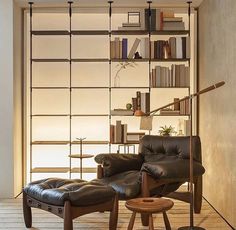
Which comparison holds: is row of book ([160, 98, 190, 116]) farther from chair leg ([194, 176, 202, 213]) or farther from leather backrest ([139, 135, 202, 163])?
chair leg ([194, 176, 202, 213])

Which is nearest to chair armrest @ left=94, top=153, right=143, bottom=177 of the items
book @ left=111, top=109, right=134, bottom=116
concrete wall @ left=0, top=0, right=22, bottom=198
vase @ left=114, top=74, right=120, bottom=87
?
book @ left=111, top=109, right=134, bottom=116

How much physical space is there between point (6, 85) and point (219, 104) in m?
2.57

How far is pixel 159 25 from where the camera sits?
5906 millimetres

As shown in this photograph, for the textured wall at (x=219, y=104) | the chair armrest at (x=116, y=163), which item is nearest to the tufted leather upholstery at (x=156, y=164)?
the chair armrest at (x=116, y=163)

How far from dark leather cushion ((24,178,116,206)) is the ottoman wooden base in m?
0.04

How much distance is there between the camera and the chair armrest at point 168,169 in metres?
4.05

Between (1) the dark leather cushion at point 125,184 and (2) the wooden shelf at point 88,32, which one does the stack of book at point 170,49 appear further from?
(1) the dark leather cushion at point 125,184

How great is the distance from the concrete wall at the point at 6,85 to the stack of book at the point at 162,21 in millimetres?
1787

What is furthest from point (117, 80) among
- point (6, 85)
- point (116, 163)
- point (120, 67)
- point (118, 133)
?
point (116, 163)

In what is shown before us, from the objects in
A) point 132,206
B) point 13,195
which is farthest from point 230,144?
point 13,195

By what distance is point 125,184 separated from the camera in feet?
13.5

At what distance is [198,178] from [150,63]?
2077 mm

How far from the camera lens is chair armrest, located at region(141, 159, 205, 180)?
405 cm

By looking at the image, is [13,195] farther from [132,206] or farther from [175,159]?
[132,206]
